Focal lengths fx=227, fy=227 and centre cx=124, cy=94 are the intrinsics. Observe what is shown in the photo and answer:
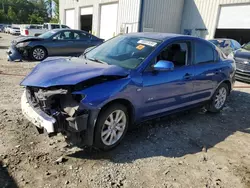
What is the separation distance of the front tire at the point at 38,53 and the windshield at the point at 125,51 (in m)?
6.73

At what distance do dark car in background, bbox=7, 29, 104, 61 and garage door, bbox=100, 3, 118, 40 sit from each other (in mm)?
7701

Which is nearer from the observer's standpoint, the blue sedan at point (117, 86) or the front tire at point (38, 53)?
the blue sedan at point (117, 86)

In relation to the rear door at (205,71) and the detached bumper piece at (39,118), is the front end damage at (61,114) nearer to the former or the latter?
the detached bumper piece at (39,118)

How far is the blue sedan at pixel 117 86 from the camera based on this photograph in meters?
2.80

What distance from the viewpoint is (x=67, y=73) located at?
2969mm

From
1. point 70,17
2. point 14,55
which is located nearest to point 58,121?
point 14,55

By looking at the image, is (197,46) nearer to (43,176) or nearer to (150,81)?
(150,81)

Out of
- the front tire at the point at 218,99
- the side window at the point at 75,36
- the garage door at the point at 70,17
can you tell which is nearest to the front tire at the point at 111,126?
the front tire at the point at 218,99

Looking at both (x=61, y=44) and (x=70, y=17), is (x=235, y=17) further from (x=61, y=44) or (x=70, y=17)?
(x=70, y=17)

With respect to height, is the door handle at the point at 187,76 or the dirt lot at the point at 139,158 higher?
the door handle at the point at 187,76

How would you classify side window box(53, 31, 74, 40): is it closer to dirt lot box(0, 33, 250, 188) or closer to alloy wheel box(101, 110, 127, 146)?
dirt lot box(0, 33, 250, 188)

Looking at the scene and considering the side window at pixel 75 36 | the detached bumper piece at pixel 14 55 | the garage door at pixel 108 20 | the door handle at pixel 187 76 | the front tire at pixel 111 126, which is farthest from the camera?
the garage door at pixel 108 20

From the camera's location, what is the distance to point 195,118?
4883 mm

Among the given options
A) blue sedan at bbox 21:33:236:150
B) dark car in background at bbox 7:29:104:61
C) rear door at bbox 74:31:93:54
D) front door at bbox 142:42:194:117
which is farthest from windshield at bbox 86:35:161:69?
rear door at bbox 74:31:93:54
